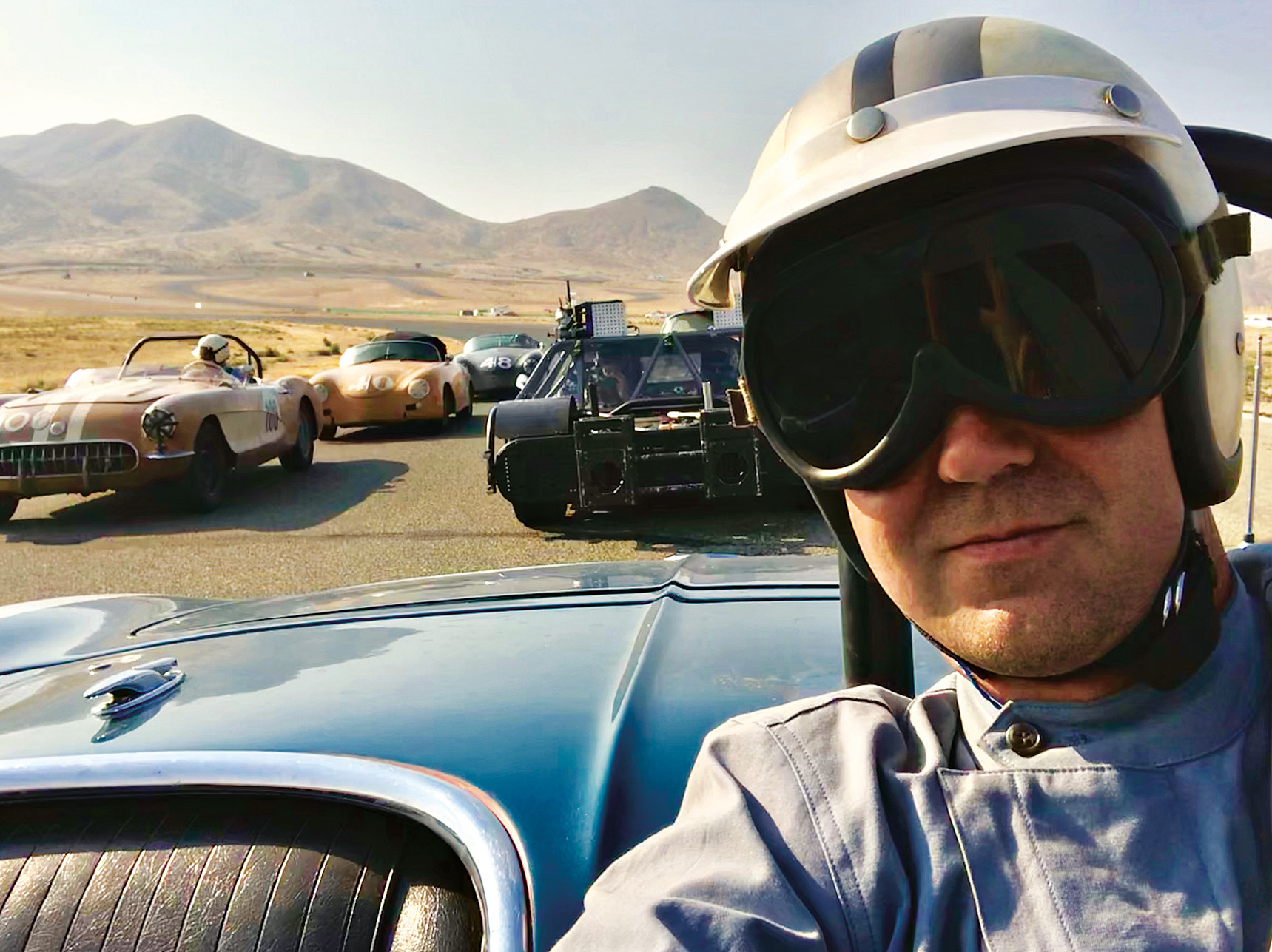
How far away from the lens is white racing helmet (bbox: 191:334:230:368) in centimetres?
1030

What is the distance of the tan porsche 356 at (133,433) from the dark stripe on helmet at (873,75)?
8.41 m

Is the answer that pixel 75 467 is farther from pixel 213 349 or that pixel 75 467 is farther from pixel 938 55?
pixel 938 55

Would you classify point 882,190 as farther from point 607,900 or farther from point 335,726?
point 335,726

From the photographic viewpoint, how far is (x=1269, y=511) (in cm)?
664

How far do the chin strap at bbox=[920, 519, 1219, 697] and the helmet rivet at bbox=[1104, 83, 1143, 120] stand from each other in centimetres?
50

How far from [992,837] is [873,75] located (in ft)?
3.13

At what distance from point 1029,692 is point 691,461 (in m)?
6.27

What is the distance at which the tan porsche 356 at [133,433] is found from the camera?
28.1 feet

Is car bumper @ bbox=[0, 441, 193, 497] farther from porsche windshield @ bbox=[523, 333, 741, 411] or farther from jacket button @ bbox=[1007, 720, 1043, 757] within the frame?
jacket button @ bbox=[1007, 720, 1043, 757]

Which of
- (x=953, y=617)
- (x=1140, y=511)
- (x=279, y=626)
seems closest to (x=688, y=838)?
(x=953, y=617)

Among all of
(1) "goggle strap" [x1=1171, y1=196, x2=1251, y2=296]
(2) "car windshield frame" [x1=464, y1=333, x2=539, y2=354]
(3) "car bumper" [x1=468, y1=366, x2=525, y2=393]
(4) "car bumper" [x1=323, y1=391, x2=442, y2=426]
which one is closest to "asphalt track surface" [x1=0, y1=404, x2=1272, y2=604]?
(4) "car bumper" [x1=323, y1=391, x2=442, y2=426]

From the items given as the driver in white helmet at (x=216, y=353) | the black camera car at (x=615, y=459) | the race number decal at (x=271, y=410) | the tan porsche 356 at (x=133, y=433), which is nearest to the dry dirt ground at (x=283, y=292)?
the driver in white helmet at (x=216, y=353)

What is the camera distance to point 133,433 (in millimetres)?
8648

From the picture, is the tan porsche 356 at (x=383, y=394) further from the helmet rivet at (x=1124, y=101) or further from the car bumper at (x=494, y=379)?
the helmet rivet at (x=1124, y=101)
